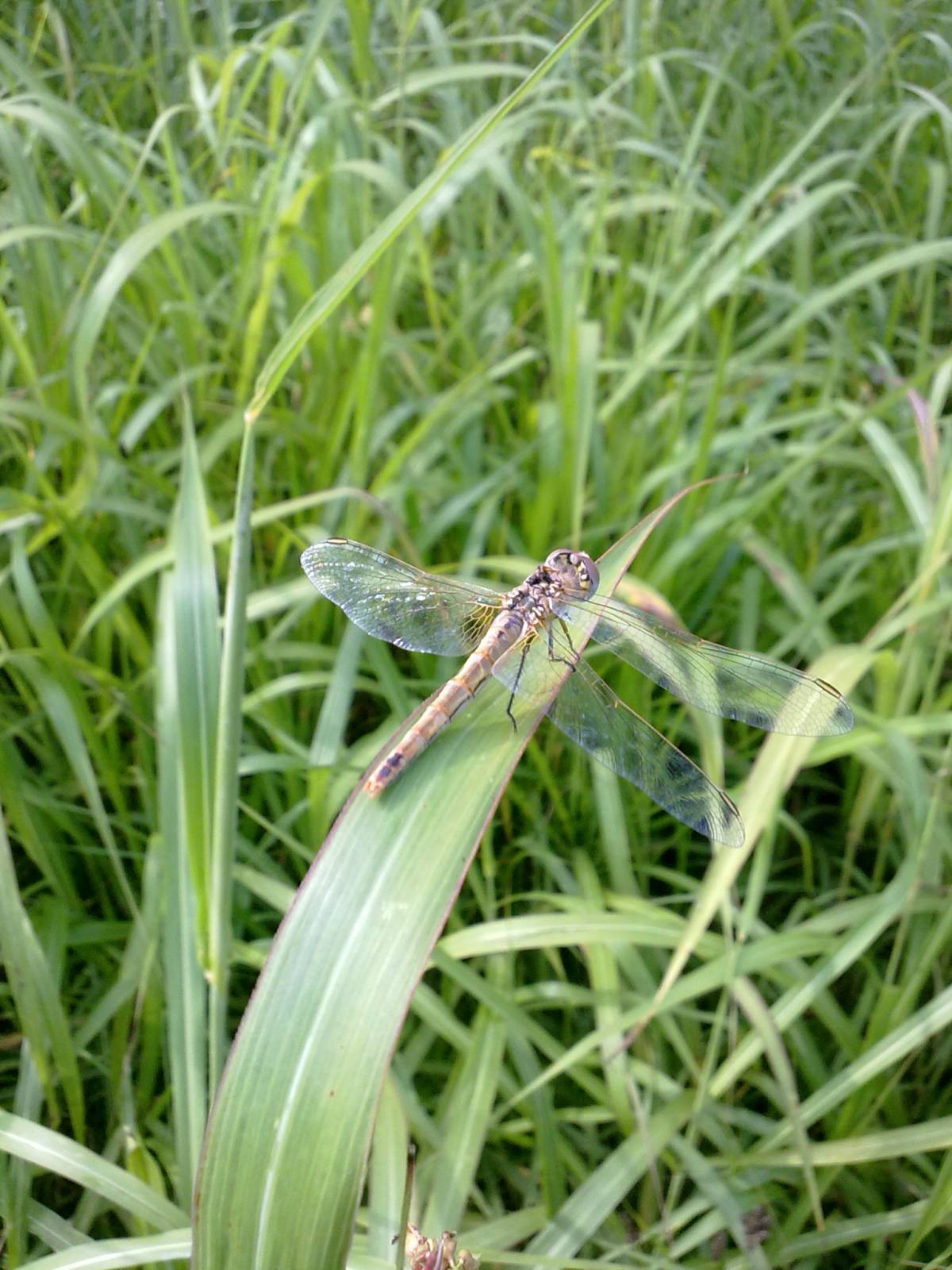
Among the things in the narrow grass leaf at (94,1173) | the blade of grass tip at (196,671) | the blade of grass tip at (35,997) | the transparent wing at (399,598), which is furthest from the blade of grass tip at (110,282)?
the narrow grass leaf at (94,1173)

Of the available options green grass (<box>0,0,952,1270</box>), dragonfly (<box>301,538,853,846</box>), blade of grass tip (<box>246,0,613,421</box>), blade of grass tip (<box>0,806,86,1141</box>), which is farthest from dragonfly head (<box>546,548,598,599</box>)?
blade of grass tip (<box>0,806,86,1141</box>)

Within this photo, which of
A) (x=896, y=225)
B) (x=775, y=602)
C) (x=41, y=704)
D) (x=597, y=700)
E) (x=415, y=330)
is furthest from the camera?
(x=896, y=225)

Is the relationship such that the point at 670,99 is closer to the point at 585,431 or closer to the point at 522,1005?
the point at 585,431

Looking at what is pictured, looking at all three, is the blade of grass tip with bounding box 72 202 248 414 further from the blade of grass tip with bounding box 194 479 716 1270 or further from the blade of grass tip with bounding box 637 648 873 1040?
the blade of grass tip with bounding box 637 648 873 1040

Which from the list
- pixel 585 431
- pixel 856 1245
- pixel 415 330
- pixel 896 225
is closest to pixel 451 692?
pixel 585 431

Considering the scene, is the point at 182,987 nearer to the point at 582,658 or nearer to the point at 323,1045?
the point at 323,1045

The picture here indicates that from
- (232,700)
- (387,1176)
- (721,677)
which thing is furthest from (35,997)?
(721,677)
